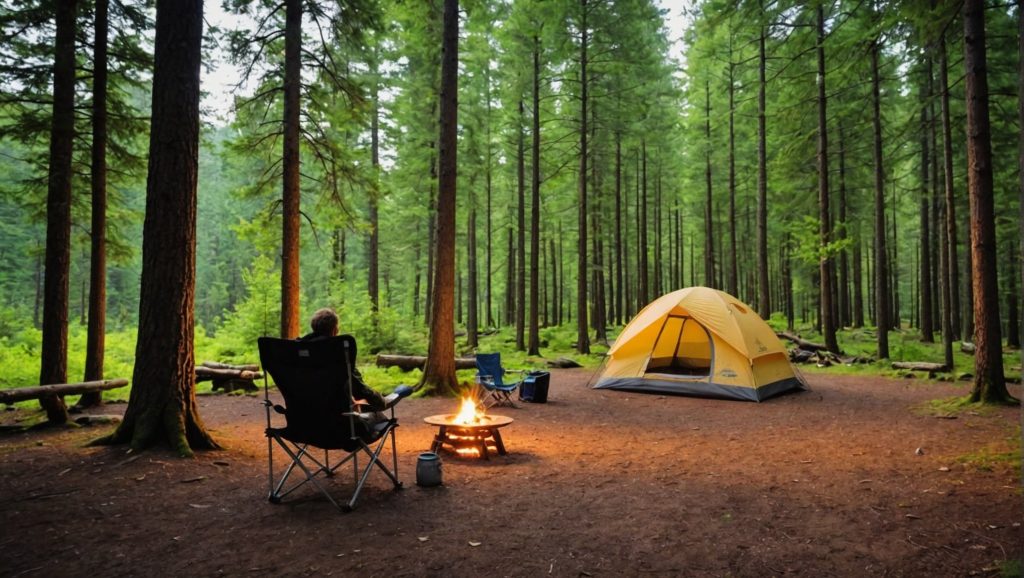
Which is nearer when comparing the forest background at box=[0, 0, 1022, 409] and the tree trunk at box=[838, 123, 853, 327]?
the forest background at box=[0, 0, 1022, 409]

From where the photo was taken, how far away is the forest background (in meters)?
9.10

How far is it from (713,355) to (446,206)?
19.1 feet

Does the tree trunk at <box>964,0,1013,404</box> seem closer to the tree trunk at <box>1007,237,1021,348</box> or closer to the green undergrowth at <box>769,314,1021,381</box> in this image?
the green undergrowth at <box>769,314,1021,381</box>

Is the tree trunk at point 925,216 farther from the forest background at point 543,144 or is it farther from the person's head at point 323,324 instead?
the person's head at point 323,324

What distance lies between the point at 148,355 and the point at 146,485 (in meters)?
1.32

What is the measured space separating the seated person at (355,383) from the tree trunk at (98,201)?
5.41 meters

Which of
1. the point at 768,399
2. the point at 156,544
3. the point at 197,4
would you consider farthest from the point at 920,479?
the point at 197,4

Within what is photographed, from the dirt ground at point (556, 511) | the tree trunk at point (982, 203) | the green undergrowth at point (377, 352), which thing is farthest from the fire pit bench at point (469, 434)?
the tree trunk at point (982, 203)

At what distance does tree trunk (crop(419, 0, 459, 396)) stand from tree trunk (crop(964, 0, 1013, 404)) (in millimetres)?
7794

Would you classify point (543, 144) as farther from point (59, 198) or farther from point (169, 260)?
point (169, 260)

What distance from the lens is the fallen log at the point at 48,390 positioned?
603cm

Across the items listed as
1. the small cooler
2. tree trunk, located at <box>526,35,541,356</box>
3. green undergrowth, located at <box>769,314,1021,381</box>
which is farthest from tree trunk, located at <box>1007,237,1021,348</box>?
the small cooler

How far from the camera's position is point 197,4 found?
17.4 feet

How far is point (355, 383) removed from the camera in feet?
14.0
